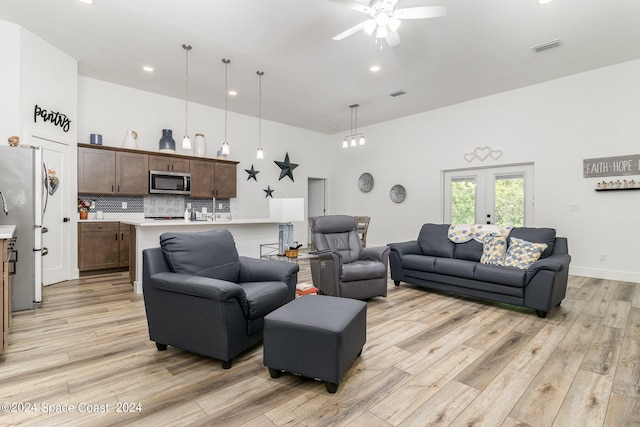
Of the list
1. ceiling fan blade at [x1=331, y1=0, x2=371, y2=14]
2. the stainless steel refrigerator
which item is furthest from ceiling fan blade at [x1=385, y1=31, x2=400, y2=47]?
the stainless steel refrigerator

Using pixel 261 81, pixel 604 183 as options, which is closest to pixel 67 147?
pixel 261 81

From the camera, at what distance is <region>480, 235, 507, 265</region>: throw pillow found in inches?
144

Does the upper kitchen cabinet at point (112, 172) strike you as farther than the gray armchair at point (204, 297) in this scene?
Yes

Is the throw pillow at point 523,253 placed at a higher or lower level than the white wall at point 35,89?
lower

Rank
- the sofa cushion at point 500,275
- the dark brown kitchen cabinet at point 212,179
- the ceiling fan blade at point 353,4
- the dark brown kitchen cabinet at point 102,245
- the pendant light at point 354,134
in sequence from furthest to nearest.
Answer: the dark brown kitchen cabinet at point 212,179
the pendant light at point 354,134
the dark brown kitchen cabinet at point 102,245
the sofa cushion at point 500,275
the ceiling fan blade at point 353,4

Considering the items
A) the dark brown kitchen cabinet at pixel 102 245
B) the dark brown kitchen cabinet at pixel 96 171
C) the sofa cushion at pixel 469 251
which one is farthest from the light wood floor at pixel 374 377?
the dark brown kitchen cabinet at pixel 96 171

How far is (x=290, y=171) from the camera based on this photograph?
7.86m

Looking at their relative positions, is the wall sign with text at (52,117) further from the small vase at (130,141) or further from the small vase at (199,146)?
the small vase at (199,146)

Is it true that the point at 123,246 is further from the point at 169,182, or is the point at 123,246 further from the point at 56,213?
the point at 169,182

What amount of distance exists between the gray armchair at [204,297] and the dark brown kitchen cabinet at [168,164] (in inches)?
142

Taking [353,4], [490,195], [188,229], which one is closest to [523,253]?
[490,195]

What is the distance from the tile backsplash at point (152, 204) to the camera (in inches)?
212

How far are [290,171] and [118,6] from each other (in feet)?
16.2

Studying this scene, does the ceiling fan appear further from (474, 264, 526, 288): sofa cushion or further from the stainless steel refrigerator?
the stainless steel refrigerator
